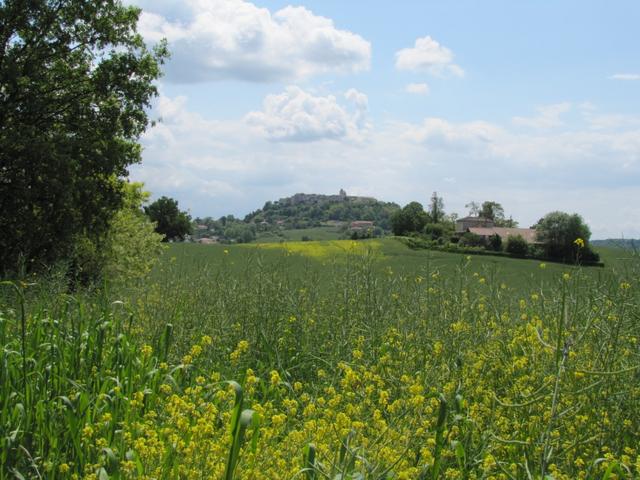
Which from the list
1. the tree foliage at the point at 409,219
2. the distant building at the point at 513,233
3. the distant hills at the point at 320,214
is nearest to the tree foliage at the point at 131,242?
the distant building at the point at 513,233

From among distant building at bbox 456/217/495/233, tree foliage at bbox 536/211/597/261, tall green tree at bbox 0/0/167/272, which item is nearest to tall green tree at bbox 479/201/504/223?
distant building at bbox 456/217/495/233

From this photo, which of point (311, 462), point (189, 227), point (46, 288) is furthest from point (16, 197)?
point (189, 227)

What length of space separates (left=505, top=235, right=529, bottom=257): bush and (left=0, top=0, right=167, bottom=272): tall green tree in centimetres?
Answer: 4262

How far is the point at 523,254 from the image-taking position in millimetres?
52656

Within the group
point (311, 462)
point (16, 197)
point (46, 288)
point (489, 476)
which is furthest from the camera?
point (16, 197)

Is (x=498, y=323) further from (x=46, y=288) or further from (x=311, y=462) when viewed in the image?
(x=46, y=288)

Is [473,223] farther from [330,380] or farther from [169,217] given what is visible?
[330,380]

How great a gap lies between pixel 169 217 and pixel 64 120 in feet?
186

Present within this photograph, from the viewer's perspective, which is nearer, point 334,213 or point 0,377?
point 0,377

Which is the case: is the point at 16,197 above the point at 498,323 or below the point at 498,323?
Result: above

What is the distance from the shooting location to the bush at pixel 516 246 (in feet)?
175

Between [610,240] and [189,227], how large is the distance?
72.6m

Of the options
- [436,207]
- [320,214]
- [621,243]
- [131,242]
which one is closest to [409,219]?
[436,207]

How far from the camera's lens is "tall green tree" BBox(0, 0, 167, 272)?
1575 centimetres
